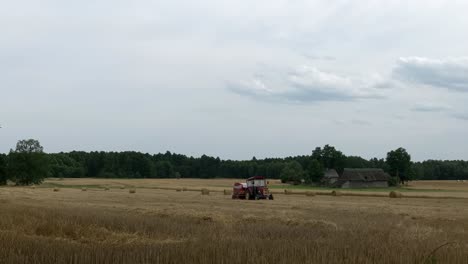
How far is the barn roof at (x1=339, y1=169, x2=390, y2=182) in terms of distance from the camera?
11850 cm

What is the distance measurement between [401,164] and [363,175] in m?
15.9

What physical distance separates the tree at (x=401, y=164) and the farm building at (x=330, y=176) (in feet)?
43.5

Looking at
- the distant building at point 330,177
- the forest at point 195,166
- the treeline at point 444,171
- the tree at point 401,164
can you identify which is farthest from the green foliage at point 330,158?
the treeline at point 444,171

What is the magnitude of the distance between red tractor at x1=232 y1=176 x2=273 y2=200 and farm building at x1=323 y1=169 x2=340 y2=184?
79.4 meters

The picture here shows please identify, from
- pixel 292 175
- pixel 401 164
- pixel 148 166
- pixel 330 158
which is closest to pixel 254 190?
pixel 292 175

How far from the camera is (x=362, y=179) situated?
118250 mm

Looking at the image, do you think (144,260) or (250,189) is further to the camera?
(250,189)

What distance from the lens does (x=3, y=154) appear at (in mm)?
116062

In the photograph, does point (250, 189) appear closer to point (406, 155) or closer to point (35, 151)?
point (35, 151)

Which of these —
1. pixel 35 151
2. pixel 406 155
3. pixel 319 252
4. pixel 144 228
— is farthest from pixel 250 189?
pixel 406 155

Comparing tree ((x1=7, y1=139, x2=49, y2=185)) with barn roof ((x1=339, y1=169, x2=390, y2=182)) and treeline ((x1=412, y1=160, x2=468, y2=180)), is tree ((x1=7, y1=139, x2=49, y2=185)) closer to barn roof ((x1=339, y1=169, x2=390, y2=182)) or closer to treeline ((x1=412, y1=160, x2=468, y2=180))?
barn roof ((x1=339, y1=169, x2=390, y2=182))

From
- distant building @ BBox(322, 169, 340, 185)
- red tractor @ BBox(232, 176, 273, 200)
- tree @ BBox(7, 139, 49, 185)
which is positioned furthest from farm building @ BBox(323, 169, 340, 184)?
red tractor @ BBox(232, 176, 273, 200)

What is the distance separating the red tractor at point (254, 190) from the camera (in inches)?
1866

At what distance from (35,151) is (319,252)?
114523mm
